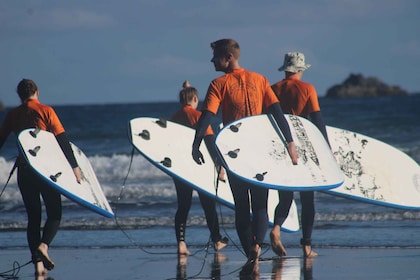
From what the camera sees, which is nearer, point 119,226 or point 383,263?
point 383,263

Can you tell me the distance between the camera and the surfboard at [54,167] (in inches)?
281

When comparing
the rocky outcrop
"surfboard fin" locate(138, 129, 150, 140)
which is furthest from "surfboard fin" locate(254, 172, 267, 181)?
the rocky outcrop

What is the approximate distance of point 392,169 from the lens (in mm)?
8953

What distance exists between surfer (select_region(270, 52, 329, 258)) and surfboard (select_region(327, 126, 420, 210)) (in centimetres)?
56

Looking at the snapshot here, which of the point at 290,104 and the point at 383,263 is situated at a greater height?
the point at 290,104

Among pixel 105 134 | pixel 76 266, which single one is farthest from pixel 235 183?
pixel 105 134

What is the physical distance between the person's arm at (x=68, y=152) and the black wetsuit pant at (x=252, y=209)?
4.30 ft

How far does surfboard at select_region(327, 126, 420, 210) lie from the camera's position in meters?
8.53

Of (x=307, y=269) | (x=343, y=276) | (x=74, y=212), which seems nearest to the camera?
(x=343, y=276)

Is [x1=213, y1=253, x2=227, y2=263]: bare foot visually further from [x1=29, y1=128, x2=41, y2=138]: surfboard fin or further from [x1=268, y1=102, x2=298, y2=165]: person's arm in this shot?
[x1=29, y1=128, x2=41, y2=138]: surfboard fin

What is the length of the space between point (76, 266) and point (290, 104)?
7.12ft

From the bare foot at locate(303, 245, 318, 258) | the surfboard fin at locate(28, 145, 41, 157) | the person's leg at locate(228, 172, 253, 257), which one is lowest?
the bare foot at locate(303, 245, 318, 258)

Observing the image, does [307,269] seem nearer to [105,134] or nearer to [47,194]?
[47,194]

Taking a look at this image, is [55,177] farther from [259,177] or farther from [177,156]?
[177,156]
